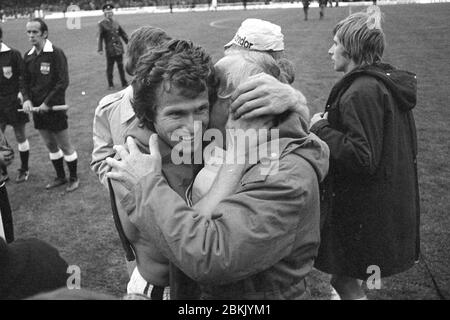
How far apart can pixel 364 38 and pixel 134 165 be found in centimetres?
188

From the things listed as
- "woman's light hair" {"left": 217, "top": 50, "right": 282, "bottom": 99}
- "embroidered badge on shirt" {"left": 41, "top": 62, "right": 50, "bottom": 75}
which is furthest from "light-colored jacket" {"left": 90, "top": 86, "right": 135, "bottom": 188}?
"embroidered badge on shirt" {"left": 41, "top": 62, "right": 50, "bottom": 75}

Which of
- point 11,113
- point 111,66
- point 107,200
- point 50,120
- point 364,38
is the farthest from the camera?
point 111,66

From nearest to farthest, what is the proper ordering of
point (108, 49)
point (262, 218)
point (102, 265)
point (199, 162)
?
point (262, 218) < point (199, 162) < point (102, 265) < point (108, 49)

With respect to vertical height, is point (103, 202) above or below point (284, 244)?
below

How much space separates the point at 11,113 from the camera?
20.4 ft

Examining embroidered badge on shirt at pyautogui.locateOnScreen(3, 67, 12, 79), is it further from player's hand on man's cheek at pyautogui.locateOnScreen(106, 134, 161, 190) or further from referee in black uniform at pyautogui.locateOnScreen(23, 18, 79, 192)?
player's hand on man's cheek at pyautogui.locateOnScreen(106, 134, 161, 190)

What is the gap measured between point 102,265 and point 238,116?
349 cm

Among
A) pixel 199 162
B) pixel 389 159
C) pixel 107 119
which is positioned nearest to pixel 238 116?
pixel 199 162

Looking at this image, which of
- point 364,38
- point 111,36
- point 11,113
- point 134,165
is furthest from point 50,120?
point 111,36

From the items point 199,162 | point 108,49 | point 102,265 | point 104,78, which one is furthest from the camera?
point 104,78

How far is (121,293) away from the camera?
13.0 ft

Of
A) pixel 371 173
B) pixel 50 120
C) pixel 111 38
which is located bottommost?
pixel 50 120

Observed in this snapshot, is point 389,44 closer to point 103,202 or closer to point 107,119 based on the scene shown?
point 103,202

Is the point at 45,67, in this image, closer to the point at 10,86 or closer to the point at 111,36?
the point at 10,86
